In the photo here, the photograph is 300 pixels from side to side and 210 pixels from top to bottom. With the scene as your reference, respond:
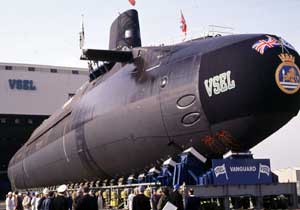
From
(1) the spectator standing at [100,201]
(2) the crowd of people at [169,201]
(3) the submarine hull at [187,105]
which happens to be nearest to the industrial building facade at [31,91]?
(3) the submarine hull at [187,105]

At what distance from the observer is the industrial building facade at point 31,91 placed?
61.8m

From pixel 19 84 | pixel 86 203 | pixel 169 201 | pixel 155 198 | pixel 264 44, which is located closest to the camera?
pixel 86 203

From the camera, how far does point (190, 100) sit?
14.6 metres

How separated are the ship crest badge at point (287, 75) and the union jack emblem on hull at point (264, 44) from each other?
47 cm

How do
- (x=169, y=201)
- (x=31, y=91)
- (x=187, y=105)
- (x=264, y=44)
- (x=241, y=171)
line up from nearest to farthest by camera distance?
1. (x=169, y=201)
2. (x=241, y=171)
3. (x=264, y=44)
4. (x=187, y=105)
5. (x=31, y=91)

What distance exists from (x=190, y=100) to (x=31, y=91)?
5128 centimetres

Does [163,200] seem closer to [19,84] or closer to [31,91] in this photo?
[19,84]

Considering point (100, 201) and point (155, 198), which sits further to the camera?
point (100, 201)

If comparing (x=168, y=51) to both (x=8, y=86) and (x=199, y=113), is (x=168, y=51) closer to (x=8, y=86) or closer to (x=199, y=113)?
(x=199, y=113)

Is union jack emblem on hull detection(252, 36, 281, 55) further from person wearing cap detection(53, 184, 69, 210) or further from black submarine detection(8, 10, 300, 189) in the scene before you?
person wearing cap detection(53, 184, 69, 210)

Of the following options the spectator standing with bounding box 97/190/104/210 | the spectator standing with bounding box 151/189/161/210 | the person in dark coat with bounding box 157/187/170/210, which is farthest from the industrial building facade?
the person in dark coat with bounding box 157/187/170/210

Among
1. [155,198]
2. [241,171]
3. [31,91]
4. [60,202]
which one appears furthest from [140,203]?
[31,91]

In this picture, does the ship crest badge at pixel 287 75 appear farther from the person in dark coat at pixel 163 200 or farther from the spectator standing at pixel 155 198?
the spectator standing at pixel 155 198

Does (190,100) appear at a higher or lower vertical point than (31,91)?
lower
